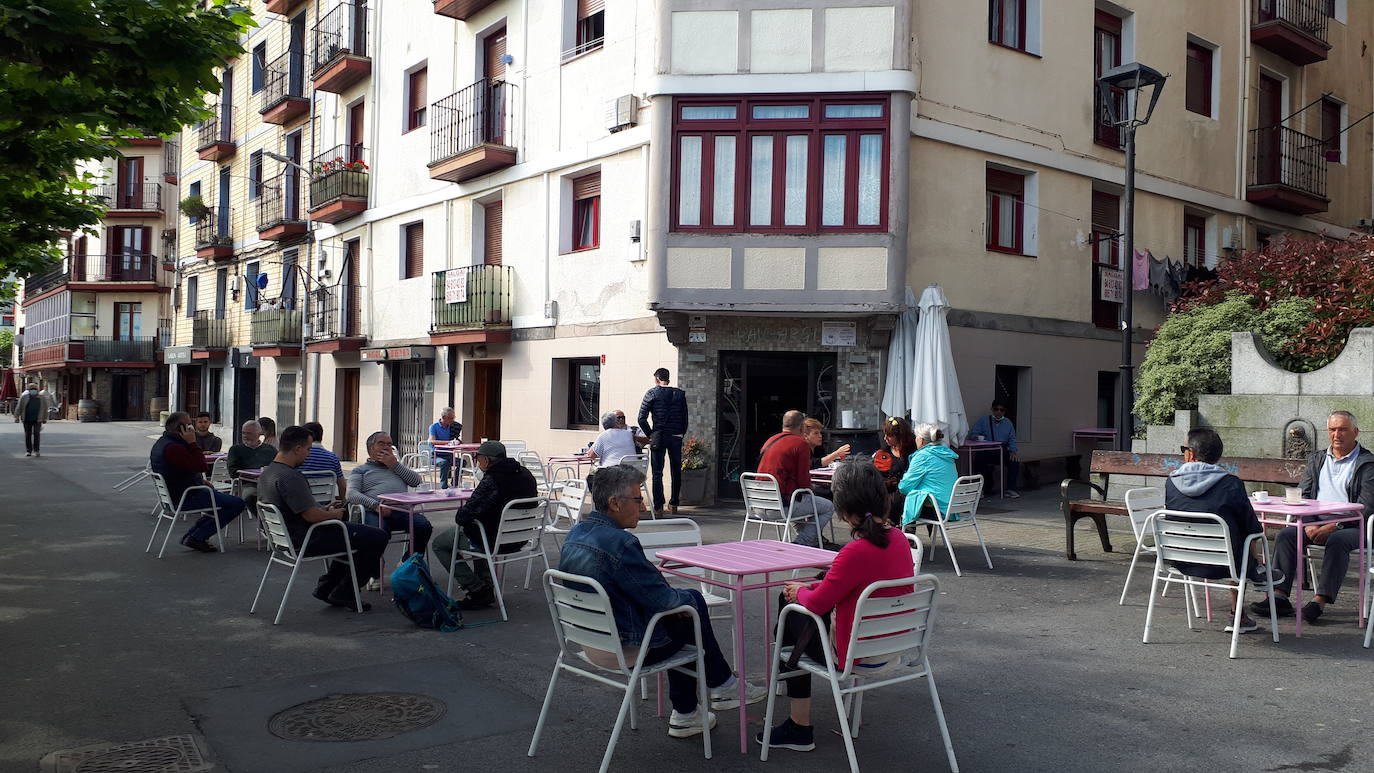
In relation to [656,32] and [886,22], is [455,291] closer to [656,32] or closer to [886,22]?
[656,32]

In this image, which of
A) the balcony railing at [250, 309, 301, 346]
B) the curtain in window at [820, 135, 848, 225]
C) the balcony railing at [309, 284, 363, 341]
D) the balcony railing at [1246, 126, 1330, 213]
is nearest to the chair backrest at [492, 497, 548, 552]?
the curtain in window at [820, 135, 848, 225]

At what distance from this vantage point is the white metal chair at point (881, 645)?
430 centimetres

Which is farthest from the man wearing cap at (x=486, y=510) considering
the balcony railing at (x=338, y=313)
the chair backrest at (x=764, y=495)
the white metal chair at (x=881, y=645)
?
the balcony railing at (x=338, y=313)

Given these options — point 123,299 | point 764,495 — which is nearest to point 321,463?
point 764,495

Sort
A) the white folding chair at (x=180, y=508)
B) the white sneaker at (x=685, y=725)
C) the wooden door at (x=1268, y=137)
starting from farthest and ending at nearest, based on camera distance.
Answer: the wooden door at (x=1268, y=137) → the white folding chair at (x=180, y=508) → the white sneaker at (x=685, y=725)

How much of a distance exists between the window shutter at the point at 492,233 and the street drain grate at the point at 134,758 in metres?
14.7

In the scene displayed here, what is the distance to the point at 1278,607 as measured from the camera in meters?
7.37

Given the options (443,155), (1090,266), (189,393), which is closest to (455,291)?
(443,155)

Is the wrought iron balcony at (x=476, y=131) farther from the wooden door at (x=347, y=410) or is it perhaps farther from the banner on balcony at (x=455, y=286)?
the wooden door at (x=347, y=410)

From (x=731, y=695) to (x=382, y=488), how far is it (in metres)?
4.50

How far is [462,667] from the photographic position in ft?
20.3

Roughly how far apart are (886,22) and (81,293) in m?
46.6

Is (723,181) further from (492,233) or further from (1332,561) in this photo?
(1332,561)

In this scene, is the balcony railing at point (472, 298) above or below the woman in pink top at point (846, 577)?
above
